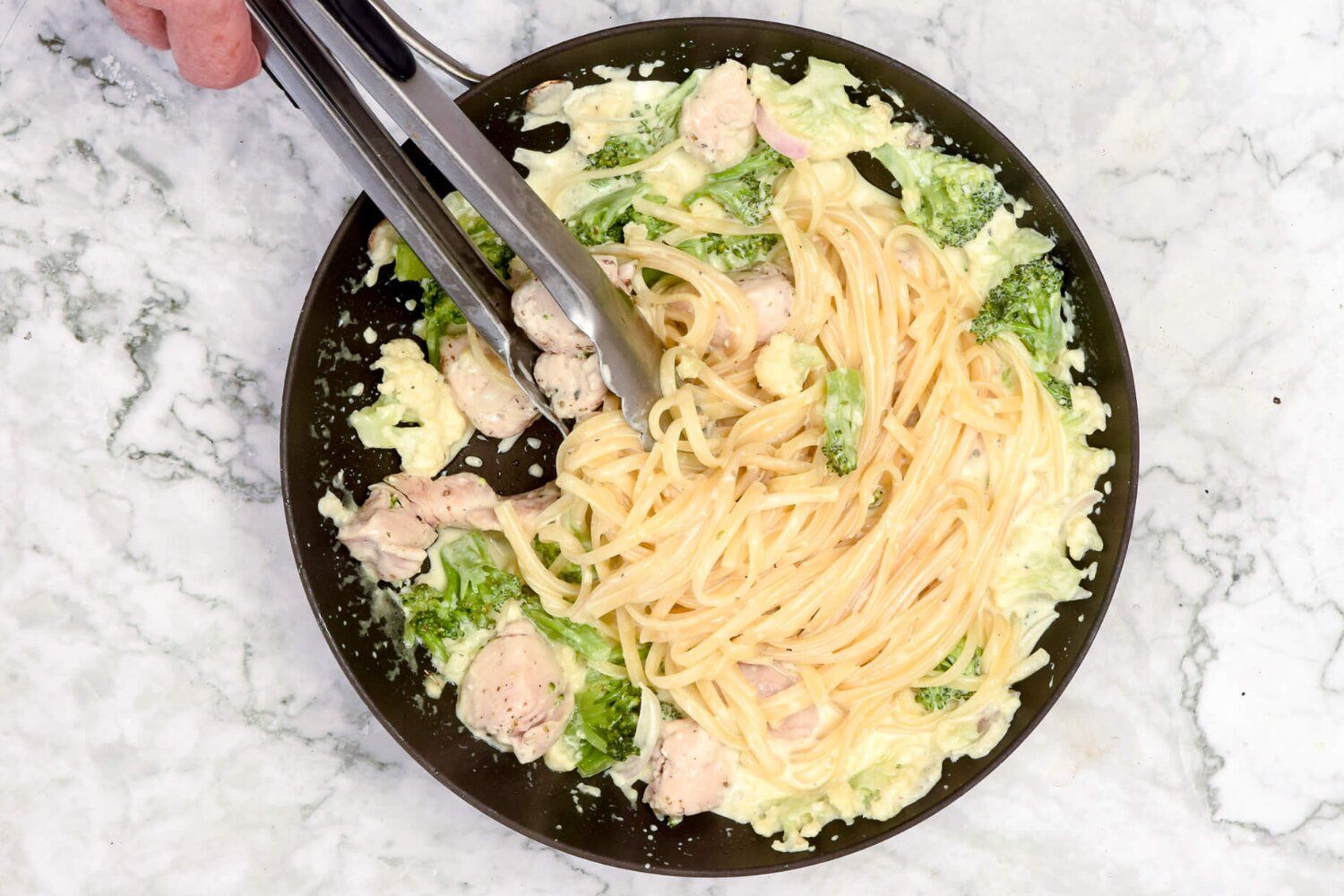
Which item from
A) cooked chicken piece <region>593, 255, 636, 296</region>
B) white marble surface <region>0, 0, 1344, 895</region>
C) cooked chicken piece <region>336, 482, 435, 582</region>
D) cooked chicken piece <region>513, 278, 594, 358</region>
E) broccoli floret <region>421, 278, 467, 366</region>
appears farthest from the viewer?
white marble surface <region>0, 0, 1344, 895</region>

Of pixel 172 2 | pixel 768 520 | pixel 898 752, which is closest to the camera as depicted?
pixel 172 2

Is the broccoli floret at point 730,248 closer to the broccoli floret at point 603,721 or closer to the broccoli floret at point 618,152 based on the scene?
the broccoli floret at point 618,152

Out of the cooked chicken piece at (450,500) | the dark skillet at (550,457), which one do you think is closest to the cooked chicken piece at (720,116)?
the dark skillet at (550,457)

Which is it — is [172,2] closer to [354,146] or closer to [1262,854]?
[354,146]

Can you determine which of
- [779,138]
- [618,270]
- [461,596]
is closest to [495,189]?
[618,270]

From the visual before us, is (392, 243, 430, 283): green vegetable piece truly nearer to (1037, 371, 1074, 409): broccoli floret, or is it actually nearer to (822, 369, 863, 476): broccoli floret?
(822, 369, 863, 476): broccoli floret

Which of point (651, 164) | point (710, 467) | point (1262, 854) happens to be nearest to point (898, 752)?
point (710, 467)

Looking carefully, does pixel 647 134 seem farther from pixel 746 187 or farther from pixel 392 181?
pixel 392 181

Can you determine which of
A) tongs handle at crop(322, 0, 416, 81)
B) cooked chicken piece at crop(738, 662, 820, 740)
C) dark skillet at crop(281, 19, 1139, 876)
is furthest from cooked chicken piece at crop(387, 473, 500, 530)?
tongs handle at crop(322, 0, 416, 81)
